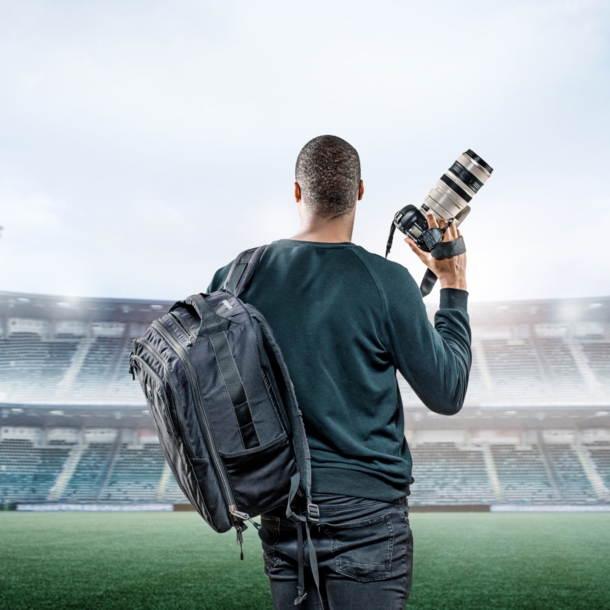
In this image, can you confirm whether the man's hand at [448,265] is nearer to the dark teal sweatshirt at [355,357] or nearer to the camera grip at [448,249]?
the camera grip at [448,249]

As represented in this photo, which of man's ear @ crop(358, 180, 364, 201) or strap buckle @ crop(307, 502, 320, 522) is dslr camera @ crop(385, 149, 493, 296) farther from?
strap buckle @ crop(307, 502, 320, 522)

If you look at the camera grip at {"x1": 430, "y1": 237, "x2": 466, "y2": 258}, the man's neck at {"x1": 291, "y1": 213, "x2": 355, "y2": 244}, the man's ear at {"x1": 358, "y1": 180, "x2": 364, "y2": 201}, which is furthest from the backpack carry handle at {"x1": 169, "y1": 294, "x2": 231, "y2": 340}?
the camera grip at {"x1": 430, "y1": 237, "x2": 466, "y2": 258}

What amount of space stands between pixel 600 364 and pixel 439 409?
19.6m

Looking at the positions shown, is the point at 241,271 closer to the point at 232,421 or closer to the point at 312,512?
the point at 232,421

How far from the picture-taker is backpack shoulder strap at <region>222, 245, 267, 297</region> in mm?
Answer: 977

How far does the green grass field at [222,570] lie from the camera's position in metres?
4.10

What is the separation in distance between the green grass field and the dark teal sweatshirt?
327 cm

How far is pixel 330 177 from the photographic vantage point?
3.35ft

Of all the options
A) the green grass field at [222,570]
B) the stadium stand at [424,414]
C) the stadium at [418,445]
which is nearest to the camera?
the green grass field at [222,570]

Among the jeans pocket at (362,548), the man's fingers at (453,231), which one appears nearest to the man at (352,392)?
the jeans pocket at (362,548)

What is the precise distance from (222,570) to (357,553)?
4.77 metres

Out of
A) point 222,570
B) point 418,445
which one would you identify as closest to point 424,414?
point 418,445

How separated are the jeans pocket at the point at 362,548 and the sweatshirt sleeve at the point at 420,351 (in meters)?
0.19

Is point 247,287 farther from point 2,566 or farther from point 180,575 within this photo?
point 2,566
